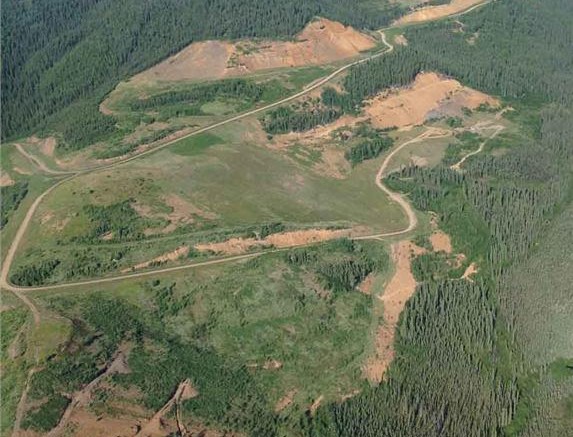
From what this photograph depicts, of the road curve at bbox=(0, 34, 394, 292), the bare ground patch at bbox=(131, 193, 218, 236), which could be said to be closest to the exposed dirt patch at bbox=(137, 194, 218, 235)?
the bare ground patch at bbox=(131, 193, 218, 236)

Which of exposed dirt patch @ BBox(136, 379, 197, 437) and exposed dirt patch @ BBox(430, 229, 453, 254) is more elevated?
exposed dirt patch @ BBox(136, 379, 197, 437)

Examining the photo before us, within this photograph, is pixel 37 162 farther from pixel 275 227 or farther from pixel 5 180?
pixel 275 227

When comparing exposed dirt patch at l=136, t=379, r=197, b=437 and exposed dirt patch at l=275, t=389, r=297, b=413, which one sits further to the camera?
exposed dirt patch at l=275, t=389, r=297, b=413

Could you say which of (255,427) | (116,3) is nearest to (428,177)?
(255,427)

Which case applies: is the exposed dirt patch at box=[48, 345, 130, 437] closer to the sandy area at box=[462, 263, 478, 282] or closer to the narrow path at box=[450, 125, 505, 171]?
the sandy area at box=[462, 263, 478, 282]

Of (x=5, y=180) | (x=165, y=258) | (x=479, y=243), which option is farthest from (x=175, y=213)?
(x=479, y=243)
